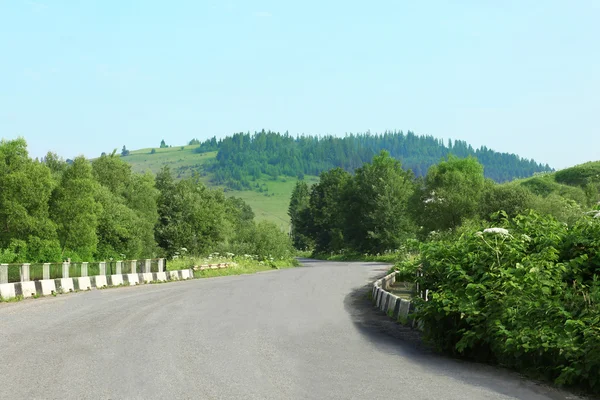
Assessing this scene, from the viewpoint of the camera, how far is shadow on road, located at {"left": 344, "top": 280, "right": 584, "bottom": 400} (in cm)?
981

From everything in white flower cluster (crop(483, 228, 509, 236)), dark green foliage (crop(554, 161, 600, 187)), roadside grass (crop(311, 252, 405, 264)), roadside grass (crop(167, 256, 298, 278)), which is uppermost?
dark green foliage (crop(554, 161, 600, 187))

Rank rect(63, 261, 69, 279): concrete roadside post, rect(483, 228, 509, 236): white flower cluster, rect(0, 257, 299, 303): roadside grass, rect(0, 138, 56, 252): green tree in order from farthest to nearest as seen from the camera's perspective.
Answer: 1. rect(0, 138, 56, 252): green tree
2. rect(0, 257, 299, 303): roadside grass
3. rect(63, 261, 69, 279): concrete roadside post
4. rect(483, 228, 509, 236): white flower cluster

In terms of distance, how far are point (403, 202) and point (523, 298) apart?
105m

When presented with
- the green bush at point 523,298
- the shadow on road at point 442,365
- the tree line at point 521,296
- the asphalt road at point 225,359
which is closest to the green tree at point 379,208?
the asphalt road at point 225,359

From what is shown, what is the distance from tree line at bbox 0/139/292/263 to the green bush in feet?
151

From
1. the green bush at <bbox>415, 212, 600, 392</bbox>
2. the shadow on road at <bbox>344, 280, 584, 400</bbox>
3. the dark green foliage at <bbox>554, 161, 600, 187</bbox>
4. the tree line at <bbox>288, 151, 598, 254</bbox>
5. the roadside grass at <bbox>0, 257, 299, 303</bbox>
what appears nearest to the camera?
the shadow on road at <bbox>344, 280, 584, 400</bbox>

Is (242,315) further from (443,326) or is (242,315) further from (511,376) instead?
(511,376)

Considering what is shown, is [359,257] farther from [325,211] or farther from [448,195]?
[448,195]

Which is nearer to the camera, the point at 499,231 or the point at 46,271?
the point at 499,231

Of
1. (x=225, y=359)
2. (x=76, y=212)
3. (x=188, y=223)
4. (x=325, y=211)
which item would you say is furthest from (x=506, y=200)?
(x=225, y=359)

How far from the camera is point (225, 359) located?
11484 millimetres

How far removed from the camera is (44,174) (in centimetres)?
7031

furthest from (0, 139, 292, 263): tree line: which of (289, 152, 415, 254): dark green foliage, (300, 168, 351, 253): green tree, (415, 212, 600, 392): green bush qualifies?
(415, 212, 600, 392): green bush

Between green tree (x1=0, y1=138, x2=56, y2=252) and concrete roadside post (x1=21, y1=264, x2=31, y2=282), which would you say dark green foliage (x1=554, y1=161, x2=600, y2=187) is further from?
concrete roadside post (x1=21, y1=264, x2=31, y2=282)
